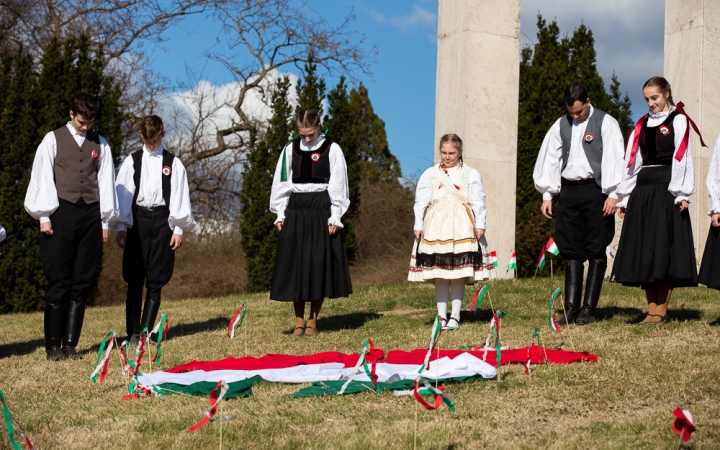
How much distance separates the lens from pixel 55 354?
6809 mm

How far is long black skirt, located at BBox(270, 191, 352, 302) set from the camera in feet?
25.0

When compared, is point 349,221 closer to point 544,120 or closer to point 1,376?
point 544,120

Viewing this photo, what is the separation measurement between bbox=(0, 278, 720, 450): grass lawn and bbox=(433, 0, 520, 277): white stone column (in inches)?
150

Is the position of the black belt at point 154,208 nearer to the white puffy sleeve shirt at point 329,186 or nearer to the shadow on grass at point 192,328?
the white puffy sleeve shirt at point 329,186

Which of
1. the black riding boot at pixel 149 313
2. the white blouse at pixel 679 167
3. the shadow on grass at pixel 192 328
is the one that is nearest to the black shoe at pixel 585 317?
the white blouse at pixel 679 167

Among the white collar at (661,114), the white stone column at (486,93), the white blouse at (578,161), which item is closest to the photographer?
the white collar at (661,114)

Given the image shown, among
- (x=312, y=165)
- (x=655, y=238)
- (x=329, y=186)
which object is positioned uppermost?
(x=312, y=165)

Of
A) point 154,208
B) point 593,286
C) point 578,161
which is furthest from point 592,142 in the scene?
point 154,208

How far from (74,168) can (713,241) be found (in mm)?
5072

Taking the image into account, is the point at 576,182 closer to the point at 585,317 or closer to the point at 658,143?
the point at 658,143

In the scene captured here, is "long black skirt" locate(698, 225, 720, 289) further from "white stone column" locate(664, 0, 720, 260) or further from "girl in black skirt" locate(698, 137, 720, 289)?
"white stone column" locate(664, 0, 720, 260)

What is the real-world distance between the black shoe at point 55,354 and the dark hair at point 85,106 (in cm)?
182

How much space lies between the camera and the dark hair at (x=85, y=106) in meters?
6.70

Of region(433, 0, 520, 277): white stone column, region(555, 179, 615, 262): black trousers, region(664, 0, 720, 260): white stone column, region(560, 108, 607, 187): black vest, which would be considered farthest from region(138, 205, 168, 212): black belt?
region(664, 0, 720, 260): white stone column
